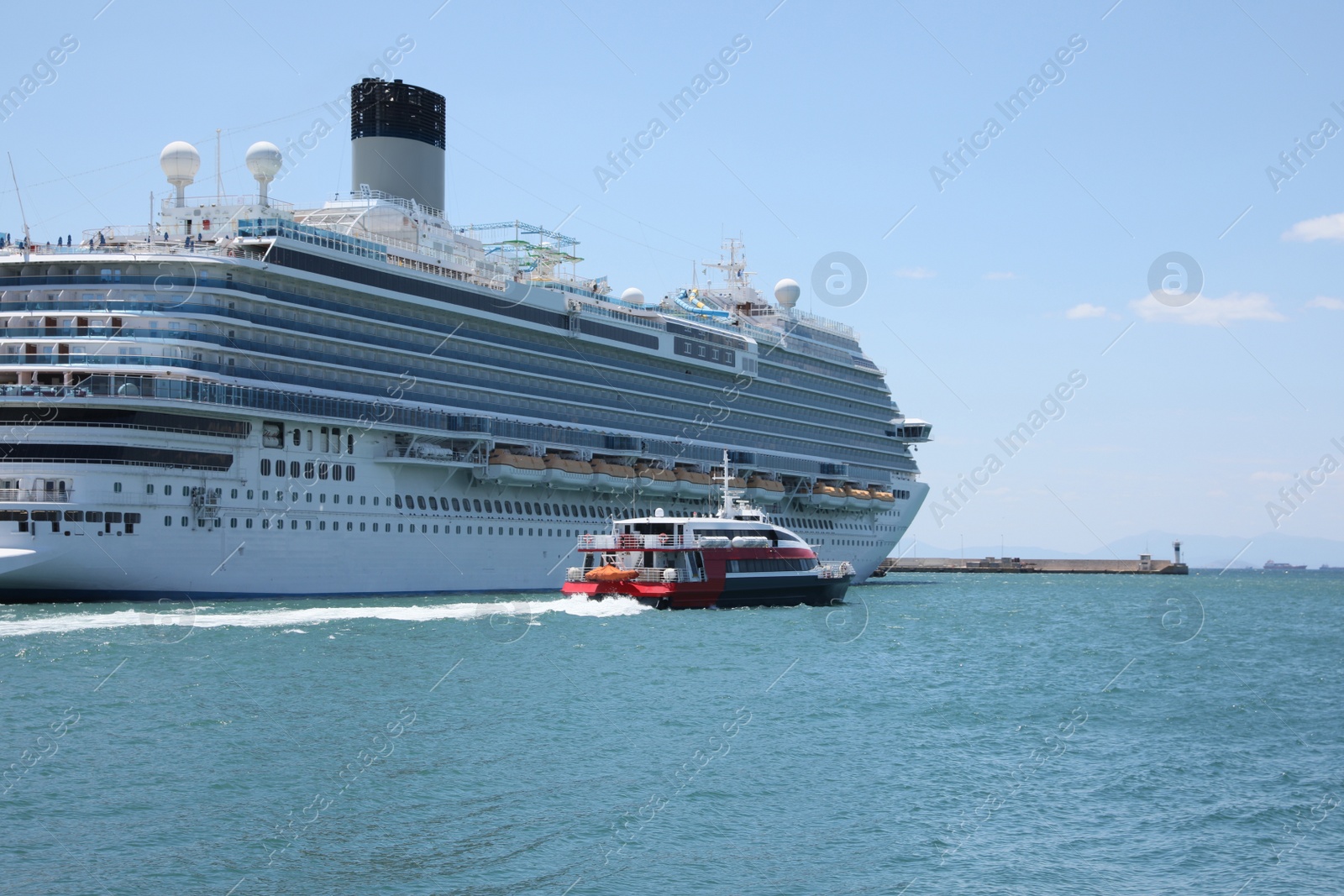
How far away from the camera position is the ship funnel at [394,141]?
245 ft

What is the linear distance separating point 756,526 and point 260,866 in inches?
1715

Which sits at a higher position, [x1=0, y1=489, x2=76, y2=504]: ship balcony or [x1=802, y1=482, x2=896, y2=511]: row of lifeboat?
[x1=802, y1=482, x2=896, y2=511]: row of lifeboat

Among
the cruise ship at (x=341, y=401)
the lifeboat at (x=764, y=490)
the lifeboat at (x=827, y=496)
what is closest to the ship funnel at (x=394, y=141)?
the cruise ship at (x=341, y=401)

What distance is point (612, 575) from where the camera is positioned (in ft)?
183

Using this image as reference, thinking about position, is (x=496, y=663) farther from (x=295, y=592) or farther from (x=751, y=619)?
(x=295, y=592)

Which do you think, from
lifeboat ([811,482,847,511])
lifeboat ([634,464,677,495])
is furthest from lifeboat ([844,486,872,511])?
lifeboat ([634,464,677,495])

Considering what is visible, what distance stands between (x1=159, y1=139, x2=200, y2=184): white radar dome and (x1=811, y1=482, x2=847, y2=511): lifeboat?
49201 mm

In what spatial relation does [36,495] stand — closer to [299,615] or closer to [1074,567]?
[299,615]

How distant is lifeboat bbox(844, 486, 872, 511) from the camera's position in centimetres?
9981

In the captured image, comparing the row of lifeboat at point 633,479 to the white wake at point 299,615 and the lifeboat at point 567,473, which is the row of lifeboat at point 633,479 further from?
the white wake at point 299,615

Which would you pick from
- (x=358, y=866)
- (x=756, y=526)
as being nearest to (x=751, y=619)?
(x=756, y=526)

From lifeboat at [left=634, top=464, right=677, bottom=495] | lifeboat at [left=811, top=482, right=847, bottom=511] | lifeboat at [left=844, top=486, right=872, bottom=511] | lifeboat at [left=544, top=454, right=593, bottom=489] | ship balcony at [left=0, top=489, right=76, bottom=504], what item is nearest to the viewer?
ship balcony at [left=0, top=489, right=76, bottom=504]

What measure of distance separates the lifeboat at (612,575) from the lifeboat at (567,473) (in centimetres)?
1481

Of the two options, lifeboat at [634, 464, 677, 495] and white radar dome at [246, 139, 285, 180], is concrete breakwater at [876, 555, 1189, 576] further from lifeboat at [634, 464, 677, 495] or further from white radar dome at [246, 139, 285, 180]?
white radar dome at [246, 139, 285, 180]
